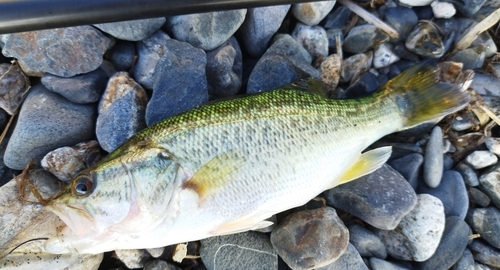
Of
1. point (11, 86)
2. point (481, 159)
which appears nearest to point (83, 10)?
point (11, 86)

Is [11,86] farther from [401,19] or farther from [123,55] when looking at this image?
[401,19]

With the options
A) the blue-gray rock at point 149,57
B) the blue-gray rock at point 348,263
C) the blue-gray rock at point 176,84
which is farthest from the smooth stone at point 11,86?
the blue-gray rock at point 348,263

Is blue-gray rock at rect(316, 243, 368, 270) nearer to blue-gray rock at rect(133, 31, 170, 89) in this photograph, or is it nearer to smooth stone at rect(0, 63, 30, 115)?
blue-gray rock at rect(133, 31, 170, 89)

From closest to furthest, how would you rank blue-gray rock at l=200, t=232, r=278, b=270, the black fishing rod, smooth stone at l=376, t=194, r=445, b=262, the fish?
the black fishing rod → the fish → blue-gray rock at l=200, t=232, r=278, b=270 → smooth stone at l=376, t=194, r=445, b=262

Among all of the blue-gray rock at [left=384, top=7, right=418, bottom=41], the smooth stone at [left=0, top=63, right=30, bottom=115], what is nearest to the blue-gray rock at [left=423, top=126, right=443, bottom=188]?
the blue-gray rock at [left=384, top=7, right=418, bottom=41]

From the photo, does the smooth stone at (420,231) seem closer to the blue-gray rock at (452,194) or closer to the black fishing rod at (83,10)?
the blue-gray rock at (452,194)

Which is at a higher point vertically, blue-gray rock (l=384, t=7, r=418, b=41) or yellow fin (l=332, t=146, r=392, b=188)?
blue-gray rock (l=384, t=7, r=418, b=41)

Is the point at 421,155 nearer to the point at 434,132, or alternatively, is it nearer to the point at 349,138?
the point at 434,132
